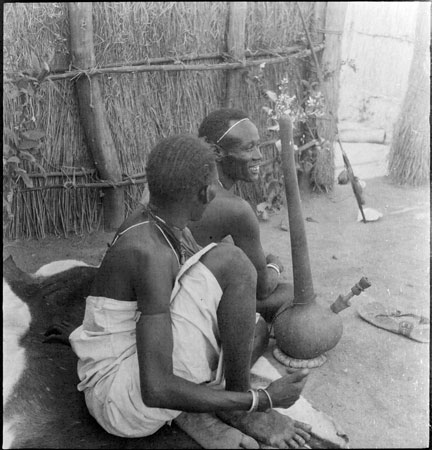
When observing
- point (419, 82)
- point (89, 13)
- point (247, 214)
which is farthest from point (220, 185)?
point (419, 82)

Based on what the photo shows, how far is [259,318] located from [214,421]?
2.10ft

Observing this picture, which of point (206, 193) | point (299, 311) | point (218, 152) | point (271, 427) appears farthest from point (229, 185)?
point (271, 427)

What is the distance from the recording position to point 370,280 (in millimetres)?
3539

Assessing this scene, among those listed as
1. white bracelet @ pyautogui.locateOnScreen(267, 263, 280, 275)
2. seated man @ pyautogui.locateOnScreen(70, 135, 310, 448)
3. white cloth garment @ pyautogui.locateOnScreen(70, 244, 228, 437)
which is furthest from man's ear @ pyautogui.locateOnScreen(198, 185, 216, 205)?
white bracelet @ pyautogui.locateOnScreen(267, 263, 280, 275)

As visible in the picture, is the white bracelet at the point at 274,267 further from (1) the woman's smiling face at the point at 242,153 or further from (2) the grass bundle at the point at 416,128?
(2) the grass bundle at the point at 416,128

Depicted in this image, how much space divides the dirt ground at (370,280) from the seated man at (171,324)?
0.25 metres

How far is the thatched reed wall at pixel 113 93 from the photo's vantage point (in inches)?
130

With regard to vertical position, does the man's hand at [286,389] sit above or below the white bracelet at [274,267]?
Answer: below

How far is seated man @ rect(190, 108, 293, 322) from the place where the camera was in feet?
8.43

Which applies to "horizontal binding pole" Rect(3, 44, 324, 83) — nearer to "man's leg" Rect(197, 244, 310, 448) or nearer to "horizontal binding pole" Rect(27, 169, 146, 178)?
"horizontal binding pole" Rect(27, 169, 146, 178)

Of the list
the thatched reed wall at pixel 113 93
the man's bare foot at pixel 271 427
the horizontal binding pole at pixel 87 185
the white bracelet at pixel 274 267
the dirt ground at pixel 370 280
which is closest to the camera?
the man's bare foot at pixel 271 427

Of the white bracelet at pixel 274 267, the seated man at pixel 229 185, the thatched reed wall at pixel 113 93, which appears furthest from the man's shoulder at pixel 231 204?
the thatched reed wall at pixel 113 93

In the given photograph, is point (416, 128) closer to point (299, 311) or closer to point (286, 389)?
point (299, 311)

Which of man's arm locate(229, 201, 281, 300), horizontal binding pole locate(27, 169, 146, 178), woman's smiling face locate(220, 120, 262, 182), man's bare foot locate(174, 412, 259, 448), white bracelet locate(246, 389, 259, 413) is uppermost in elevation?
woman's smiling face locate(220, 120, 262, 182)
